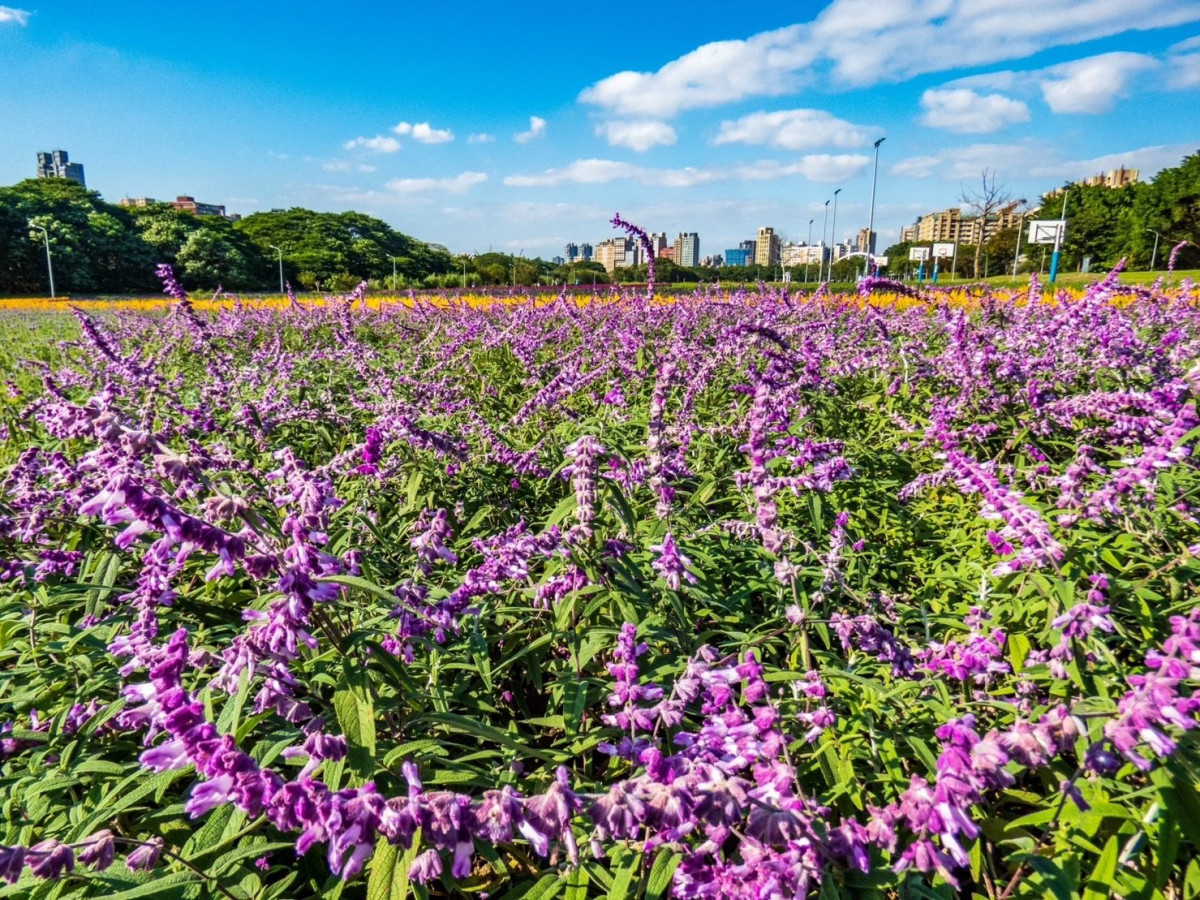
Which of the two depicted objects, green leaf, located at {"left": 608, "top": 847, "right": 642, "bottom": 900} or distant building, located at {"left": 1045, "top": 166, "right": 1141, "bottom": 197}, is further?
distant building, located at {"left": 1045, "top": 166, "right": 1141, "bottom": 197}

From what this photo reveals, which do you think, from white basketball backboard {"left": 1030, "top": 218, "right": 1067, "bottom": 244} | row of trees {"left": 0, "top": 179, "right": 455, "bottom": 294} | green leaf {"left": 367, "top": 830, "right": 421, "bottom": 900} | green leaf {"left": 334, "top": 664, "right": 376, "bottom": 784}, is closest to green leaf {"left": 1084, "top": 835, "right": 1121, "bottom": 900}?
green leaf {"left": 367, "top": 830, "right": 421, "bottom": 900}

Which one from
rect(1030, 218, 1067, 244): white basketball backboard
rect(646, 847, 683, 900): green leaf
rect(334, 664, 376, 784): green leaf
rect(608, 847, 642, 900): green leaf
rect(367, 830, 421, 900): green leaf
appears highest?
rect(1030, 218, 1067, 244): white basketball backboard

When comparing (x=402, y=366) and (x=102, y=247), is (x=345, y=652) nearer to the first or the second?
(x=402, y=366)

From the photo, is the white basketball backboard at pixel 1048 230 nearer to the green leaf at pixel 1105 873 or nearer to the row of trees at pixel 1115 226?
the green leaf at pixel 1105 873

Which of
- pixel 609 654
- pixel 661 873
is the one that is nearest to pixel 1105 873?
pixel 661 873

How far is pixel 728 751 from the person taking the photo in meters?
1.55

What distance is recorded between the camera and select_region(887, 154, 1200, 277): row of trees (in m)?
80.2

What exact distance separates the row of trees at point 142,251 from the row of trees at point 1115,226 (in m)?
63.2

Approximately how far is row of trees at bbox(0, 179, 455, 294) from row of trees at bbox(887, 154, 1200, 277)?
6318 cm

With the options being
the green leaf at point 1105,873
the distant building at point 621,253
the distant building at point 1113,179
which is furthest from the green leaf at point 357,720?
the distant building at point 1113,179

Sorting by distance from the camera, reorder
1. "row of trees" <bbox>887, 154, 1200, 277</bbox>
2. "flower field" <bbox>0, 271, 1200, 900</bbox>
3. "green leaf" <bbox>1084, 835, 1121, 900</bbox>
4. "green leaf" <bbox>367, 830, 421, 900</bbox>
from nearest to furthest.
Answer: "flower field" <bbox>0, 271, 1200, 900</bbox>
"green leaf" <bbox>367, 830, 421, 900</bbox>
"green leaf" <bbox>1084, 835, 1121, 900</bbox>
"row of trees" <bbox>887, 154, 1200, 277</bbox>

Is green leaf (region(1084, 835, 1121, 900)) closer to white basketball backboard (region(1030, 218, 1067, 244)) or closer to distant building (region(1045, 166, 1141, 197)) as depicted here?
white basketball backboard (region(1030, 218, 1067, 244))

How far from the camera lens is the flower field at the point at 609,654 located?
4.36 ft

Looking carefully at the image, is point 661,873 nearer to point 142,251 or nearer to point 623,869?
point 623,869
